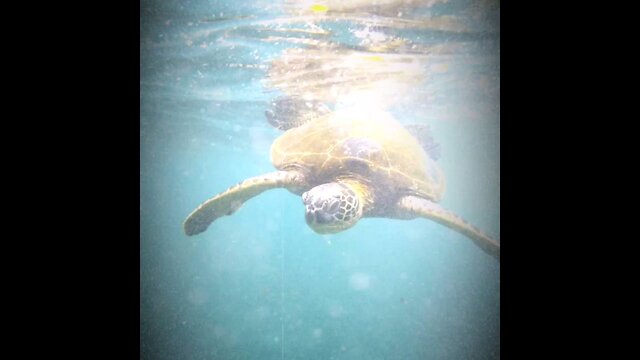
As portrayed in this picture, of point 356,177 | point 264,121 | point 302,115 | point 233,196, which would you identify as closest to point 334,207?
point 356,177

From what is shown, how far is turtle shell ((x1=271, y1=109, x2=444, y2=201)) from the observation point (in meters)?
4.37

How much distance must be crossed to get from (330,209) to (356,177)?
Answer: 3.35 ft

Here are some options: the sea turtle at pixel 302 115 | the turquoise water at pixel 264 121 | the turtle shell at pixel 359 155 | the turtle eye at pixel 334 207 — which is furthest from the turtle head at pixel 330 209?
the sea turtle at pixel 302 115

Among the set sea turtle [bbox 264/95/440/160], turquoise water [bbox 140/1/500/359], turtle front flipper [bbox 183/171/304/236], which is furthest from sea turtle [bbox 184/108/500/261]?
sea turtle [bbox 264/95/440/160]

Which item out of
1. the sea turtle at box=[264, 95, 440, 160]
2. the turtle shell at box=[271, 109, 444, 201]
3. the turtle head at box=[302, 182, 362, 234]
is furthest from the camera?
the sea turtle at box=[264, 95, 440, 160]

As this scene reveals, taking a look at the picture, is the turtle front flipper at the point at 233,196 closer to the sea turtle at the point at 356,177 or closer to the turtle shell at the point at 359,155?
the sea turtle at the point at 356,177

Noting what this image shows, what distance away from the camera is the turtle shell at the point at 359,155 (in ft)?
14.3

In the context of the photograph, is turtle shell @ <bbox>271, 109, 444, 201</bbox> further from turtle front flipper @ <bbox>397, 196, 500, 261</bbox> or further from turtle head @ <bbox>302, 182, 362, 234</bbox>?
turtle head @ <bbox>302, 182, 362, 234</bbox>
